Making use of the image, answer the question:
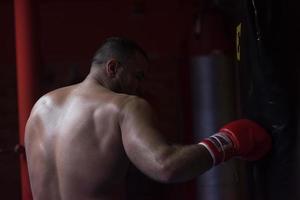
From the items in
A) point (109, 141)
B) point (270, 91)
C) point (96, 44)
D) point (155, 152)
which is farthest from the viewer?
point (96, 44)

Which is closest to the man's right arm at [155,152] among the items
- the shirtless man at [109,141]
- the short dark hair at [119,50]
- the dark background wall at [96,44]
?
the shirtless man at [109,141]

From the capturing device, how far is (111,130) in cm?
206

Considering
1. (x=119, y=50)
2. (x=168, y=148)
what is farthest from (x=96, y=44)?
(x=168, y=148)

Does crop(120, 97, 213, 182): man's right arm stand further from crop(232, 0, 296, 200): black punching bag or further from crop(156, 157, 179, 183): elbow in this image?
crop(232, 0, 296, 200): black punching bag

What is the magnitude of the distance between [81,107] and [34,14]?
119cm

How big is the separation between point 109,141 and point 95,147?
0.06 metres

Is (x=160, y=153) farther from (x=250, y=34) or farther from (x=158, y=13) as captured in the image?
(x=158, y=13)

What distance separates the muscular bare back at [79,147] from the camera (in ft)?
6.84

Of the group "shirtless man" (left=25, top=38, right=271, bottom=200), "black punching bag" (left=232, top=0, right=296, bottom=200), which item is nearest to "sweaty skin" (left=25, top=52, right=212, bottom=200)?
"shirtless man" (left=25, top=38, right=271, bottom=200)

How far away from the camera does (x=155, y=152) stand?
190 centimetres

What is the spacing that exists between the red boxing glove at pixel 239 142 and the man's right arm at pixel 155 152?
46 mm

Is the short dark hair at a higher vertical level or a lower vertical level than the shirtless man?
higher

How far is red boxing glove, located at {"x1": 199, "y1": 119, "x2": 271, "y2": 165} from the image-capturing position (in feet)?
6.75

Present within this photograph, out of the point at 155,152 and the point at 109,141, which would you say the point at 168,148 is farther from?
the point at 109,141
